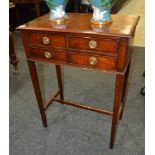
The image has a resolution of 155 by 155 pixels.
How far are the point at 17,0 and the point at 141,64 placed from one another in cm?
228

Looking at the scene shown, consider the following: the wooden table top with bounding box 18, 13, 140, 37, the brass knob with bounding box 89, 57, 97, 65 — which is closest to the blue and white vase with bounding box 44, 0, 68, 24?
the wooden table top with bounding box 18, 13, 140, 37

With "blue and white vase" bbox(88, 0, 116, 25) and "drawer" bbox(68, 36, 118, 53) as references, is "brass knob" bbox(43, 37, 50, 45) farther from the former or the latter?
"blue and white vase" bbox(88, 0, 116, 25)

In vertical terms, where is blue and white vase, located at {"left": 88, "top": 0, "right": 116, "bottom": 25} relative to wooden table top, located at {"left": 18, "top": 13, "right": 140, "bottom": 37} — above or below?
above

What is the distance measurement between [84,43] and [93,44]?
0.05 m

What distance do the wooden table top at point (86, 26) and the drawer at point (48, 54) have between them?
0.43 ft

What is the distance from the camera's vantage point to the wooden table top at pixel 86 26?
983mm

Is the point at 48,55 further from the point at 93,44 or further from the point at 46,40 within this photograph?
the point at 93,44

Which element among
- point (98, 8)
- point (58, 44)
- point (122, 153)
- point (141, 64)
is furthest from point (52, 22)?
point (141, 64)

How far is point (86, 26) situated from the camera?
1078 millimetres

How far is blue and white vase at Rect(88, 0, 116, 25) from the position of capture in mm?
999
